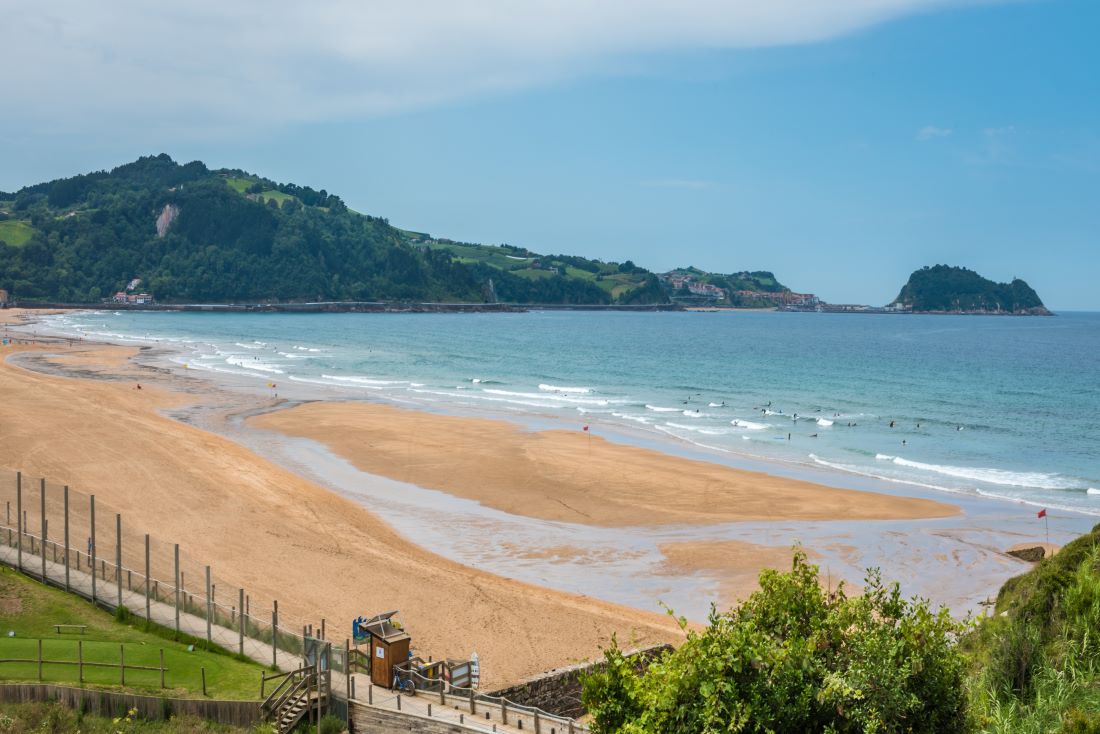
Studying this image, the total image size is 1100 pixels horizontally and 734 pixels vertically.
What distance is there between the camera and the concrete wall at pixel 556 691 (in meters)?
18.7

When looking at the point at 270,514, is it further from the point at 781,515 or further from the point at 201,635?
the point at 781,515

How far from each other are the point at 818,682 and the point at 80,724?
13.6 meters

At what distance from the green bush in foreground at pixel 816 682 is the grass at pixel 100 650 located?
9831 mm

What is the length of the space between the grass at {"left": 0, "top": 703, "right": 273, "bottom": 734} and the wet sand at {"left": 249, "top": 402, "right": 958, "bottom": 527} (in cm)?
1954

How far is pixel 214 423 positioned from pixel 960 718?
159 ft

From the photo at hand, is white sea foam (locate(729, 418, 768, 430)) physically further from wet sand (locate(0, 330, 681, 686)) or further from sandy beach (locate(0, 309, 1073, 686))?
wet sand (locate(0, 330, 681, 686))

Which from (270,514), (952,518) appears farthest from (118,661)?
(952,518)

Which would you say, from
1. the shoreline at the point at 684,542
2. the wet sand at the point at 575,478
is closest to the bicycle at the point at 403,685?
the shoreline at the point at 684,542

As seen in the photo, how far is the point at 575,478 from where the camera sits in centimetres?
4162

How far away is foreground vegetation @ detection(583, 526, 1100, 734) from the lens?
34.7 feet

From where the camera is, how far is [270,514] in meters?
32.8

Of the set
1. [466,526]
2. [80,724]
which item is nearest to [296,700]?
[80,724]

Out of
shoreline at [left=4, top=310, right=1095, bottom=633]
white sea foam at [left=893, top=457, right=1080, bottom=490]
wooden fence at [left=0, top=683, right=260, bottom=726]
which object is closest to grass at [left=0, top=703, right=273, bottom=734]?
wooden fence at [left=0, top=683, right=260, bottom=726]

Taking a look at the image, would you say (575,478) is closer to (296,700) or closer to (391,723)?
(296,700)
